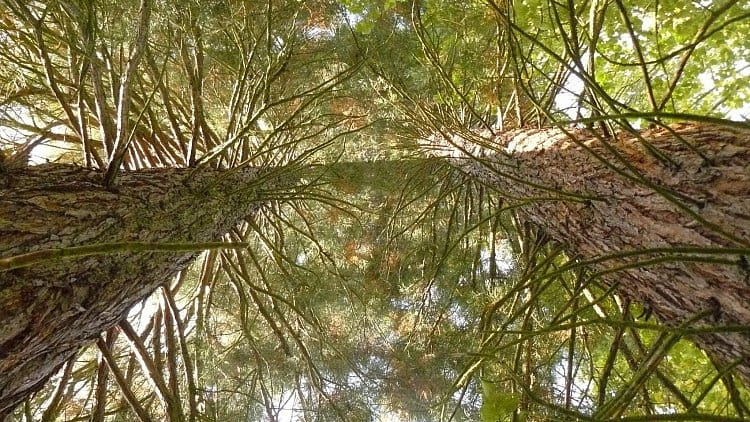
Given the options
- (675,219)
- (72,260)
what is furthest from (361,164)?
(675,219)

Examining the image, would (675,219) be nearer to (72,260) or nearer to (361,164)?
(72,260)

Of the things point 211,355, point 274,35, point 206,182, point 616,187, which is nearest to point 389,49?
point 274,35

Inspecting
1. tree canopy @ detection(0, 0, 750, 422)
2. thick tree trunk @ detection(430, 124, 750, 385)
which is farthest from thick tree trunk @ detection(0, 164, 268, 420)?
thick tree trunk @ detection(430, 124, 750, 385)

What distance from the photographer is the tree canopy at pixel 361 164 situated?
69.8 inches

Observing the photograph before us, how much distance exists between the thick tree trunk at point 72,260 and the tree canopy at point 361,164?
0.08m

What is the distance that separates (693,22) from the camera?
122 inches

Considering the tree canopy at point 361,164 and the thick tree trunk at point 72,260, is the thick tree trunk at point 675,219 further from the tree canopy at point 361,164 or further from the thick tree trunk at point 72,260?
the thick tree trunk at point 72,260

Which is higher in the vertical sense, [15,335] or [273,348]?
[15,335]

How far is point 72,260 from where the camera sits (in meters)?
1.48

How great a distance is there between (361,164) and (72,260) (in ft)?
11.3

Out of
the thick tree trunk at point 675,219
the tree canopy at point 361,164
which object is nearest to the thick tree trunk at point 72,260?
the tree canopy at point 361,164

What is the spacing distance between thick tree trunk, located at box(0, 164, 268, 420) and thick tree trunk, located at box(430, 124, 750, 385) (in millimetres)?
1215

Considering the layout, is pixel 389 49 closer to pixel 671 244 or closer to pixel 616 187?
pixel 616 187

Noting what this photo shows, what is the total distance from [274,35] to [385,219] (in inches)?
116
